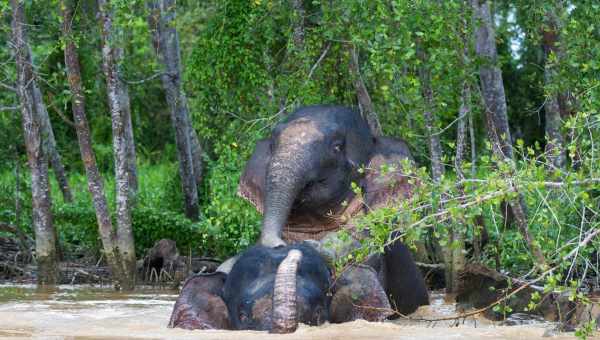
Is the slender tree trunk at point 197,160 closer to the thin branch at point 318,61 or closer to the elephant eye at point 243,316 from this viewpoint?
the thin branch at point 318,61

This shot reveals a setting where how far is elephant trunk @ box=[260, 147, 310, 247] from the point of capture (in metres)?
9.74

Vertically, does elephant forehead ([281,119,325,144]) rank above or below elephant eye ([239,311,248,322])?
above

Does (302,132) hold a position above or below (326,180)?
above

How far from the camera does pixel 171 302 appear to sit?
39.4 ft

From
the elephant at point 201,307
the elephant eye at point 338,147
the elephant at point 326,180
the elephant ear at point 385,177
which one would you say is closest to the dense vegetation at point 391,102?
the elephant ear at point 385,177

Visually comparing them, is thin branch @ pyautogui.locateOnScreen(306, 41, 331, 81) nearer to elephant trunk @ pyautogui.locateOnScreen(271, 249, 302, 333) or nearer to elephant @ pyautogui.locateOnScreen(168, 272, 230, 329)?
elephant @ pyautogui.locateOnScreen(168, 272, 230, 329)

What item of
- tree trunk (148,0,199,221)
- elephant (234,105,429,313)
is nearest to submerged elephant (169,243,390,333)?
elephant (234,105,429,313)

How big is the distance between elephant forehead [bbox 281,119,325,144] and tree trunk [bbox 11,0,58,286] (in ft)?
15.8

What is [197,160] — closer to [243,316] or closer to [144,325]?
[144,325]

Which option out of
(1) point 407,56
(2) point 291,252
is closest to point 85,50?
(1) point 407,56

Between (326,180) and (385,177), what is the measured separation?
0.49m

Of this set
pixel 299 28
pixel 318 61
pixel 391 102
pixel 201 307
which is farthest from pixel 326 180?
pixel 299 28

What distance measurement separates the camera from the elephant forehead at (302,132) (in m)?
10.2

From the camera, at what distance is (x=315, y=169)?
10.2m
